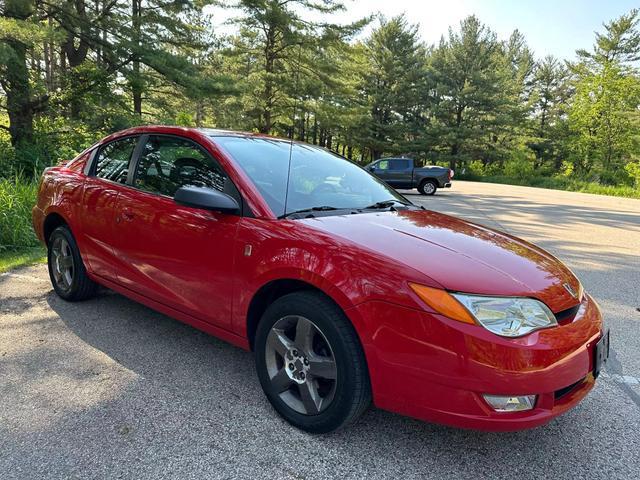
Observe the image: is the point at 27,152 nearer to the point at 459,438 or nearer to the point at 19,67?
the point at 19,67

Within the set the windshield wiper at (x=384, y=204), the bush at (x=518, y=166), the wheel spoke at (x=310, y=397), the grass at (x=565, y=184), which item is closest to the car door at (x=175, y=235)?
the wheel spoke at (x=310, y=397)

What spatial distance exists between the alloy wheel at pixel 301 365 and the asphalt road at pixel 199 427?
0.18 meters

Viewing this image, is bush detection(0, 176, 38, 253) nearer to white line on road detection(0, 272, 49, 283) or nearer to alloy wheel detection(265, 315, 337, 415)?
white line on road detection(0, 272, 49, 283)

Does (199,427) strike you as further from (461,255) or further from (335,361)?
(461,255)

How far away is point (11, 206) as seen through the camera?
631 centimetres

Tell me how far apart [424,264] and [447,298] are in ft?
0.69

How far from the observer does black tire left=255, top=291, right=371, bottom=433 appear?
204 cm

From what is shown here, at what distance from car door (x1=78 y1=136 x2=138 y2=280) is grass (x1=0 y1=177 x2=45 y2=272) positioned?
97.4 inches

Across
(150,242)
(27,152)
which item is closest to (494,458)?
(150,242)

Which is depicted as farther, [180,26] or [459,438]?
[180,26]

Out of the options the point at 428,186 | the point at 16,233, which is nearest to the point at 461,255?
the point at 16,233

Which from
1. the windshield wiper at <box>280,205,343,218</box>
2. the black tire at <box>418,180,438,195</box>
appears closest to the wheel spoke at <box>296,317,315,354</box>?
the windshield wiper at <box>280,205,343,218</box>

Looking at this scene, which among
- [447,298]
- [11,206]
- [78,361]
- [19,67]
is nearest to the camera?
[447,298]

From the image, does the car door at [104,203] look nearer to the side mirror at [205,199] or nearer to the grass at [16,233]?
the side mirror at [205,199]
